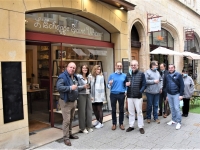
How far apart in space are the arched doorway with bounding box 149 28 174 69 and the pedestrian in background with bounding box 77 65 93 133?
558cm

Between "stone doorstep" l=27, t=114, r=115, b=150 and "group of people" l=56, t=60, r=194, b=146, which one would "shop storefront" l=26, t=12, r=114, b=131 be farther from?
"group of people" l=56, t=60, r=194, b=146

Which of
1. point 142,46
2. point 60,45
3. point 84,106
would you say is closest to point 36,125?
point 84,106

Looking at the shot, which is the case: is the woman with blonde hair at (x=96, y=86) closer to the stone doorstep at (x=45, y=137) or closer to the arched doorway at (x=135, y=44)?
the stone doorstep at (x=45, y=137)

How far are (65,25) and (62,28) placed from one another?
182 millimetres

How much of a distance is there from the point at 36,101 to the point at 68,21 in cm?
356

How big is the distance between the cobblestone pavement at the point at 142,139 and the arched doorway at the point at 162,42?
514 cm

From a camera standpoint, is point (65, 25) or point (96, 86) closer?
point (96, 86)

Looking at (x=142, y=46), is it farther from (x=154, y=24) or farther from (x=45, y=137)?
(x=45, y=137)

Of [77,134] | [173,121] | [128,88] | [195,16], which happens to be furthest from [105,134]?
[195,16]

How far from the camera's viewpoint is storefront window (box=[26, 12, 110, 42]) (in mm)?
4800

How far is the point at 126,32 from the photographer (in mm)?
7246

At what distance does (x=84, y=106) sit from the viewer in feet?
16.3

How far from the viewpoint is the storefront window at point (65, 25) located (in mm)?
4800

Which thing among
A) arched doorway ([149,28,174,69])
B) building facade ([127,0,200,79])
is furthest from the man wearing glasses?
arched doorway ([149,28,174,69])
